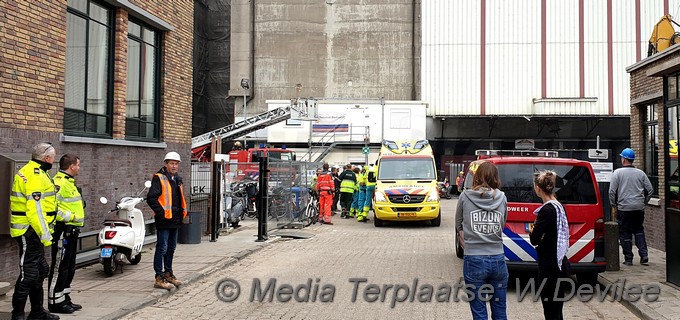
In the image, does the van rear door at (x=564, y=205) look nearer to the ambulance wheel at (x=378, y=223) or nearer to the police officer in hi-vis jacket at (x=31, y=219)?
the police officer in hi-vis jacket at (x=31, y=219)

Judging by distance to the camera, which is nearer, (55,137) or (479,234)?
(479,234)

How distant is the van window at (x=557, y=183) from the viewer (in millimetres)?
8617

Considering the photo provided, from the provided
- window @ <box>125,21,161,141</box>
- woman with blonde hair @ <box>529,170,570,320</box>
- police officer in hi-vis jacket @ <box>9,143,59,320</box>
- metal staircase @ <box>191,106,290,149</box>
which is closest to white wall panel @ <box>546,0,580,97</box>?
metal staircase @ <box>191,106,290,149</box>

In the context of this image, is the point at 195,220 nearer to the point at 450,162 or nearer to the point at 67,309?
the point at 67,309

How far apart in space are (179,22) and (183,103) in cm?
184

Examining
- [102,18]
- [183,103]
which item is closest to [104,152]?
[102,18]

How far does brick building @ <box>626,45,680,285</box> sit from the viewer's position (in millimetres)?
8633

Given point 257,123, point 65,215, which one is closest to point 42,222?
point 65,215

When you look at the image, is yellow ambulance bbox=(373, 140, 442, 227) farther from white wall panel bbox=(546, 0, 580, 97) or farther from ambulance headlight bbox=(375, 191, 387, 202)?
white wall panel bbox=(546, 0, 580, 97)

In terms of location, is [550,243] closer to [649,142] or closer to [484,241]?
[484,241]

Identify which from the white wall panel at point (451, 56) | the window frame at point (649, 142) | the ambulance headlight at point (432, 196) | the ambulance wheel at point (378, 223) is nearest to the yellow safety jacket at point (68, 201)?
the window frame at point (649, 142)

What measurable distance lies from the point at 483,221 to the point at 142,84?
920 centimetres

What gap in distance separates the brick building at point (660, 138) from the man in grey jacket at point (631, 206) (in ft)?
1.45

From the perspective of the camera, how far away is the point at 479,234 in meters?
5.41
